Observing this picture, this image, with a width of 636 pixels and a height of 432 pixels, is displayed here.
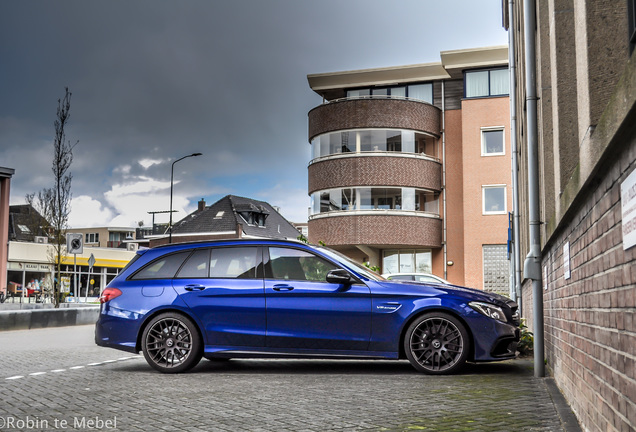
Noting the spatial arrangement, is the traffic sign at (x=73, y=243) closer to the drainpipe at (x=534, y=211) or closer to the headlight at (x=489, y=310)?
the headlight at (x=489, y=310)

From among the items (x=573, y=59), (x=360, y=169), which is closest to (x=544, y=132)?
(x=573, y=59)

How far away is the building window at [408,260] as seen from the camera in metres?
38.7

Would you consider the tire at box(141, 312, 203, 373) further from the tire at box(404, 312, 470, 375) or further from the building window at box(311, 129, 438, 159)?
the building window at box(311, 129, 438, 159)

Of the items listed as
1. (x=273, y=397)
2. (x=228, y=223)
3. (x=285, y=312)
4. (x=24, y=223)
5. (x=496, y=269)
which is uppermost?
(x=24, y=223)

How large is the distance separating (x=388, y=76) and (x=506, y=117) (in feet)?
21.8

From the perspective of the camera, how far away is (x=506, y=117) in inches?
1512

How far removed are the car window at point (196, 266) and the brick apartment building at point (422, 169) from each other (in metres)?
26.4

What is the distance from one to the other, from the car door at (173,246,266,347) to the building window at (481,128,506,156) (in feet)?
101

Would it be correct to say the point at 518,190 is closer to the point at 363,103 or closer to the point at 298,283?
the point at 298,283

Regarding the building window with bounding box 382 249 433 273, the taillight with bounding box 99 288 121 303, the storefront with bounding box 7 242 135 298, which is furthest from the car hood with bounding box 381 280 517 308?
the storefront with bounding box 7 242 135 298

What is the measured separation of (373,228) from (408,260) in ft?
12.3

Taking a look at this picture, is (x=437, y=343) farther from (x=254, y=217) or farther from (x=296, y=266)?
(x=254, y=217)

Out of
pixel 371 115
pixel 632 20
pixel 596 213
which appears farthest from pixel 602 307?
pixel 371 115

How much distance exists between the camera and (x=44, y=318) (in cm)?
2142
